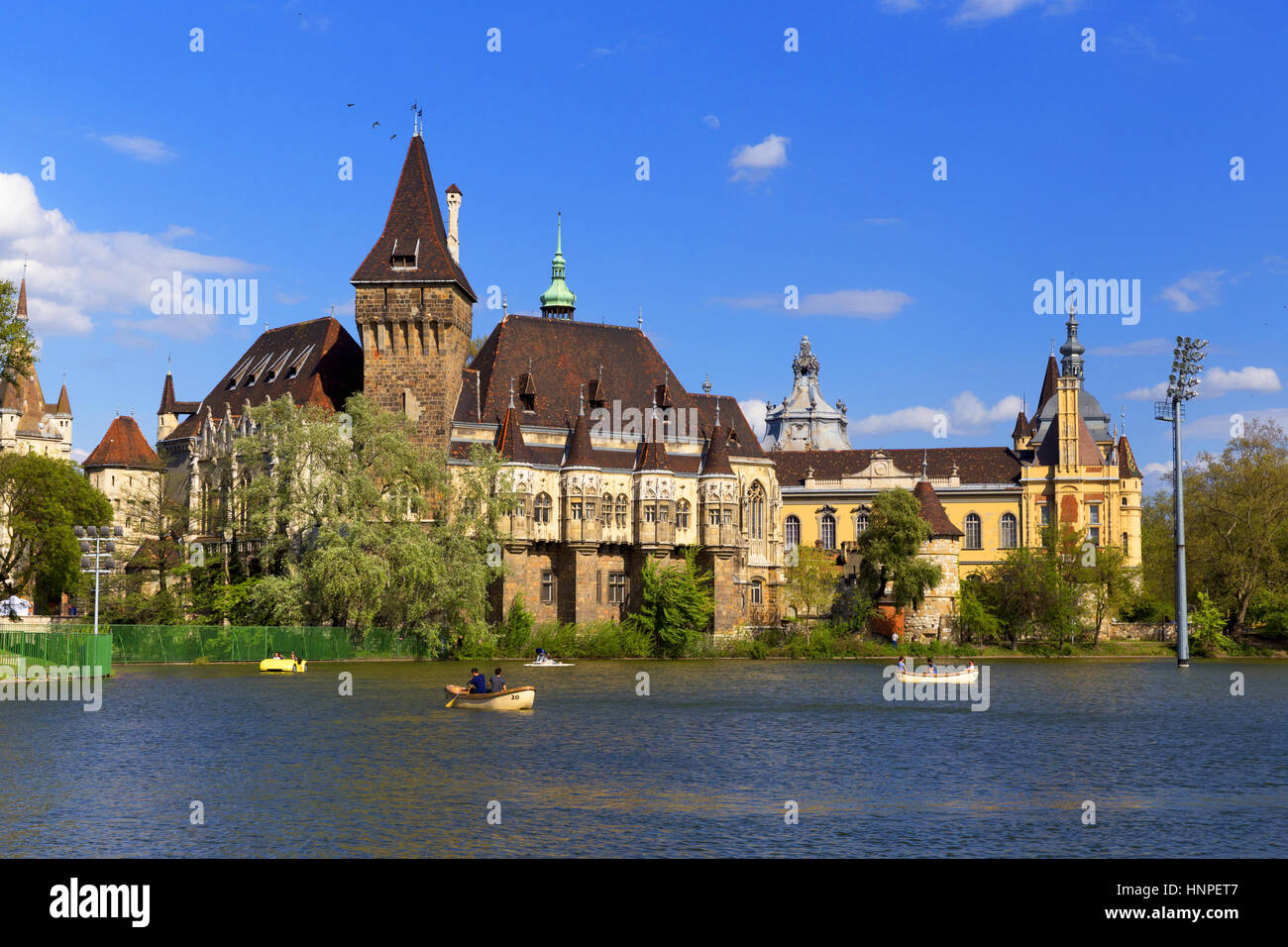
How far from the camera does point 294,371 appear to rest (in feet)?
303

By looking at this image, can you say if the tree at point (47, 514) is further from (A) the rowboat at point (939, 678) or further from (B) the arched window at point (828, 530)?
(B) the arched window at point (828, 530)

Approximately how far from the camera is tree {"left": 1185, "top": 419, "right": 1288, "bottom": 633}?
90.2m

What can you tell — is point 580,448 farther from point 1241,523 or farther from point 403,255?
point 1241,523

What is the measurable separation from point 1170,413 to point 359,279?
49.5 meters

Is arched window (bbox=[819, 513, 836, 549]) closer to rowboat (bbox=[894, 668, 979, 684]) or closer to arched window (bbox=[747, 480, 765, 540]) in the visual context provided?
arched window (bbox=[747, 480, 765, 540])

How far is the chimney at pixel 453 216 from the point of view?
9369 centimetres

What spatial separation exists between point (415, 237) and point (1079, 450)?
6027cm

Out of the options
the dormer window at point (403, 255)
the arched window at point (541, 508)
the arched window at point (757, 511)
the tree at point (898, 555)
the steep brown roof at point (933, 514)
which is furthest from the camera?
the arched window at point (757, 511)

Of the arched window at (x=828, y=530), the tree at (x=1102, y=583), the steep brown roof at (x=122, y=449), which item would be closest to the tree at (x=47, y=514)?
the steep brown roof at (x=122, y=449)

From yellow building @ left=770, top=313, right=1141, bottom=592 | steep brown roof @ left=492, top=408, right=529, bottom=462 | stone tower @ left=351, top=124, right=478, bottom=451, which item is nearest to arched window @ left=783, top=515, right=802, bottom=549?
yellow building @ left=770, top=313, right=1141, bottom=592

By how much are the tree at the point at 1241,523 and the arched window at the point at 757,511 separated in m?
28.8
